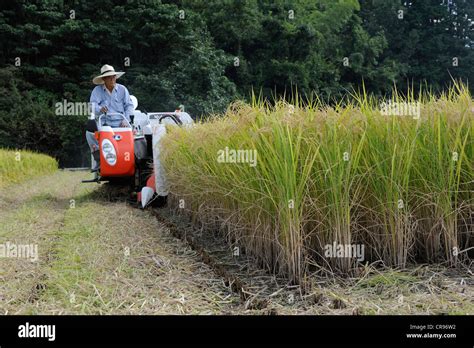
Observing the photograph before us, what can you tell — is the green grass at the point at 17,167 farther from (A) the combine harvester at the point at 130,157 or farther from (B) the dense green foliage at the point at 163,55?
(B) the dense green foliage at the point at 163,55

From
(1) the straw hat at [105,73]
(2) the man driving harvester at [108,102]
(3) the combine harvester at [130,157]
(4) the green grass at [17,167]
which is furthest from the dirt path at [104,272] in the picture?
(4) the green grass at [17,167]

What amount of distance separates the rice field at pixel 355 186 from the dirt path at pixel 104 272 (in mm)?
490

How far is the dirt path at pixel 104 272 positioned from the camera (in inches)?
96.4

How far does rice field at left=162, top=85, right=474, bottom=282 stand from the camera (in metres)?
2.78

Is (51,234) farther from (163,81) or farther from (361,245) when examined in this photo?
(163,81)

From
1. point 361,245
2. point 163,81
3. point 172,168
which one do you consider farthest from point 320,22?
point 361,245

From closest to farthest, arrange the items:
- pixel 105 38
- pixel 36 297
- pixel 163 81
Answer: pixel 36 297 → pixel 163 81 → pixel 105 38

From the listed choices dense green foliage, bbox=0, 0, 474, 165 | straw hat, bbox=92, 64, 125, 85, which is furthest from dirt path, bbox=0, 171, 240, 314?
dense green foliage, bbox=0, 0, 474, 165

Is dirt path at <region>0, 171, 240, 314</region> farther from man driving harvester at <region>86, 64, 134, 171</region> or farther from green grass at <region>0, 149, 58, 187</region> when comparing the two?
green grass at <region>0, 149, 58, 187</region>

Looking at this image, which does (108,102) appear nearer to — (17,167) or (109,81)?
(109,81)

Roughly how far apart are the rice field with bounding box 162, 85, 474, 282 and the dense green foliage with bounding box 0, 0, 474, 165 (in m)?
16.8

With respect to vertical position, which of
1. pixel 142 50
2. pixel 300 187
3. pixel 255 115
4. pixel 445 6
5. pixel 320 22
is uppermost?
pixel 445 6

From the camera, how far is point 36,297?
2590 millimetres

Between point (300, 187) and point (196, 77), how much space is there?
19678 millimetres
